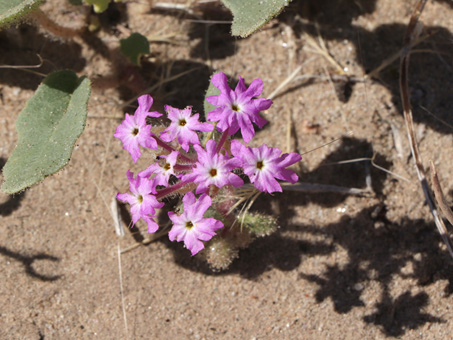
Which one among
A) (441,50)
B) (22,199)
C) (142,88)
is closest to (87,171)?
(22,199)

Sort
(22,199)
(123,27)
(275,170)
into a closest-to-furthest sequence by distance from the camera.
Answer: (275,170)
(22,199)
(123,27)

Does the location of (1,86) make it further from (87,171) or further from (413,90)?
(413,90)

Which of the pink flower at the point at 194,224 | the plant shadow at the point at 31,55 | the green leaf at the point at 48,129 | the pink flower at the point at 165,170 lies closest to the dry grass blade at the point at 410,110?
the pink flower at the point at 194,224

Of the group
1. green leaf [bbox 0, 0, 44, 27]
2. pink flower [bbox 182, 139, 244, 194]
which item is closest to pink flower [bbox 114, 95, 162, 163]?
pink flower [bbox 182, 139, 244, 194]

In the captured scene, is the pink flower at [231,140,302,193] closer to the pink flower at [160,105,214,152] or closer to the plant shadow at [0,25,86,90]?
the pink flower at [160,105,214,152]

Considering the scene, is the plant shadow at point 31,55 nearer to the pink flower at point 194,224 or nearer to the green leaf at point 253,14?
the green leaf at point 253,14

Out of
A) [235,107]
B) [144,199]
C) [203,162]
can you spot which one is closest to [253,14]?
[235,107]
